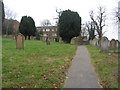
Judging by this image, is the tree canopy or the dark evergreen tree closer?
the dark evergreen tree

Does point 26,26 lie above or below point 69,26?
above

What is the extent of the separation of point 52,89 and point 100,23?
53.1m

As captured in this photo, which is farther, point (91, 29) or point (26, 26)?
point (91, 29)

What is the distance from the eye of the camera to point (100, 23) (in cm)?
5750

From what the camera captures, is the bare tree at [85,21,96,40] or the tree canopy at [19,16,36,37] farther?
the bare tree at [85,21,96,40]

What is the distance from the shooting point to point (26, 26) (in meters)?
59.3

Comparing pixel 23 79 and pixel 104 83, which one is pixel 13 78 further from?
pixel 104 83

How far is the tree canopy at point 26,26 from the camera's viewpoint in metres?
59.1

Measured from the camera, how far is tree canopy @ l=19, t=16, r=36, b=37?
5912 cm

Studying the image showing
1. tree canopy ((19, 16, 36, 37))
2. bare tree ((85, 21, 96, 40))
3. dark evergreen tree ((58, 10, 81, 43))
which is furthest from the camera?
bare tree ((85, 21, 96, 40))

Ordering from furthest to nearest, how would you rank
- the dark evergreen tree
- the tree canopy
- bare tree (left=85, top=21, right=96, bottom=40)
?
bare tree (left=85, top=21, right=96, bottom=40), the tree canopy, the dark evergreen tree

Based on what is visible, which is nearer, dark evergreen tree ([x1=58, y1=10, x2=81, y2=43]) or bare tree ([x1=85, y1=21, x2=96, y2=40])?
→ dark evergreen tree ([x1=58, y1=10, x2=81, y2=43])

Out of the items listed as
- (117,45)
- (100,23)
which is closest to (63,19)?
(100,23)

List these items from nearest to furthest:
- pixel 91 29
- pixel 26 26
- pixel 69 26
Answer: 1. pixel 69 26
2. pixel 26 26
3. pixel 91 29
